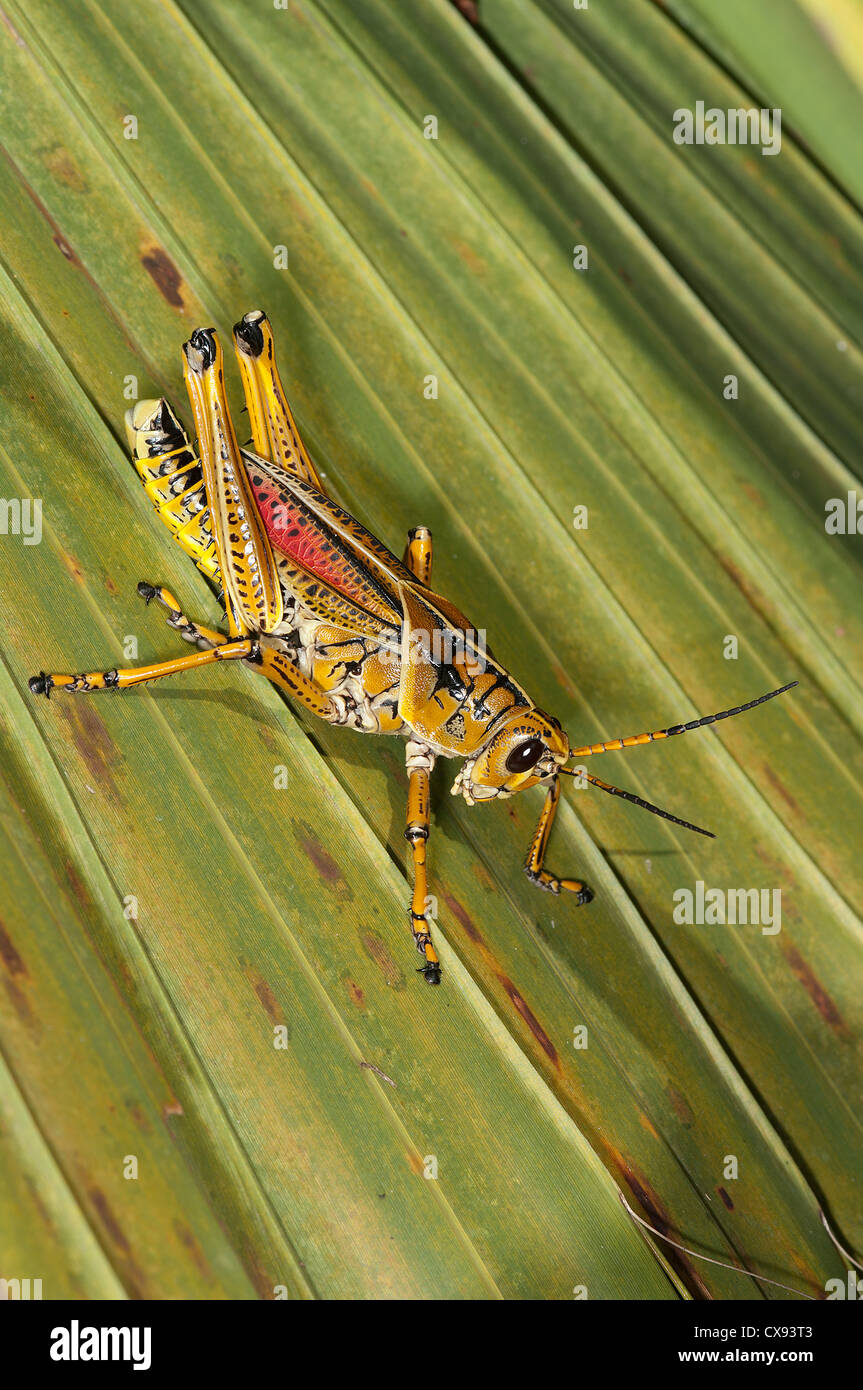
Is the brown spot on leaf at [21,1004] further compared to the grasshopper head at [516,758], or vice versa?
the grasshopper head at [516,758]

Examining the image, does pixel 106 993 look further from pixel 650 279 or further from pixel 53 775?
pixel 650 279

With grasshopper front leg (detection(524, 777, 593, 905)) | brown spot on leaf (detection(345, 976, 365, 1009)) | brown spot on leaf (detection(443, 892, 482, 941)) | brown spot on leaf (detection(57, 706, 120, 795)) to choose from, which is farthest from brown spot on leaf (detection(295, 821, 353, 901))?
grasshopper front leg (detection(524, 777, 593, 905))

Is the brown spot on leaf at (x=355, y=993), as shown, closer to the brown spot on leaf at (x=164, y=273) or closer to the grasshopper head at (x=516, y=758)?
the grasshopper head at (x=516, y=758)

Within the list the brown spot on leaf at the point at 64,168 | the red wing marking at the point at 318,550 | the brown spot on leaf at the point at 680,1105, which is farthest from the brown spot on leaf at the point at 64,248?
the brown spot on leaf at the point at 680,1105

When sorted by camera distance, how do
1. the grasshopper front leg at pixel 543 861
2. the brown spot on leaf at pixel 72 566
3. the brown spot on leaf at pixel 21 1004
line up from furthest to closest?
the grasshopper front leg at pixel 543 861, the brown spot on leaf at pixel 72 566, the brown spot on leaf at pixel 21 1004

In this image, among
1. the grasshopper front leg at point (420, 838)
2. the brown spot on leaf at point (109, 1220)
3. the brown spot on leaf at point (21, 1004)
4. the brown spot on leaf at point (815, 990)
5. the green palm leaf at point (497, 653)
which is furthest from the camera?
the brown spot on leaf at point (815, 990)

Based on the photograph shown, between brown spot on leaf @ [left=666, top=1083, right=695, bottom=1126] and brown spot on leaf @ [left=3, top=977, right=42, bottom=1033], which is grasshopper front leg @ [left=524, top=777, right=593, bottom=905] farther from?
brown spot on leaf @ [left=3, top=977, right=42, bottom=1033]

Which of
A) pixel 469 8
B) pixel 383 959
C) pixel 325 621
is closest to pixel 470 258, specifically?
pixel 469 8
